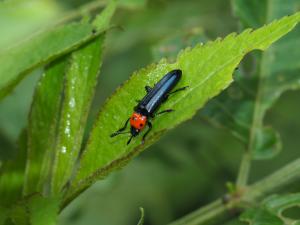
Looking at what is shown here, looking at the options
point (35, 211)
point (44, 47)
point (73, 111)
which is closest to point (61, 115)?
point (73, 111)

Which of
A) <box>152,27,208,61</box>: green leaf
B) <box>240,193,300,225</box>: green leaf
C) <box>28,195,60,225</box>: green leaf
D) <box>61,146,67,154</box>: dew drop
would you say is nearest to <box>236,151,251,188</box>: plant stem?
<box>240,193,300,225</box>: green leaf

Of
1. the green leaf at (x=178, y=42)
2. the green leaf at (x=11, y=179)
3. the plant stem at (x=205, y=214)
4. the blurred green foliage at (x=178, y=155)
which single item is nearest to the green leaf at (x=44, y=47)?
the green leaf at (x=11, y=179)

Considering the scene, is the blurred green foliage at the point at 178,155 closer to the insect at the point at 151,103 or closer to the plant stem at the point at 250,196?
the plant stem at the point at 250,196

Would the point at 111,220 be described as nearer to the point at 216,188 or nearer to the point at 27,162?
the point at 216,188

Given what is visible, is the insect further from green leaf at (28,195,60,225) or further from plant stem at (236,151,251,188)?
plant stem at (236,151,251,188)

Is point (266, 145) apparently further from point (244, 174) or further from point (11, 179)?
point (11, 179)

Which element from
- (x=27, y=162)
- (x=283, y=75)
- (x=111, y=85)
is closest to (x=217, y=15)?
(x=111, y=85)

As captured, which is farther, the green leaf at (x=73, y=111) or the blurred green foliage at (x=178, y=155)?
the blurred green foliage at (x=178, y=155)
